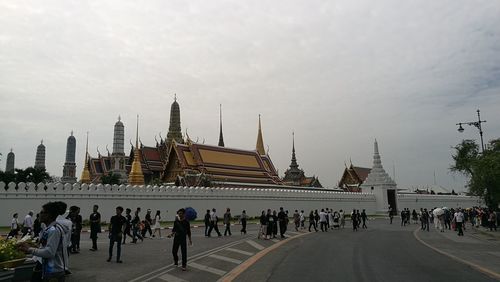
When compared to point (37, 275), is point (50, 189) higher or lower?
higher

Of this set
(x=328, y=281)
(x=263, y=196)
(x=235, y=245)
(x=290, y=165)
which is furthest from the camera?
(x=290, y=165)

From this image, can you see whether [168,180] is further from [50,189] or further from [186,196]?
→ [50,189]

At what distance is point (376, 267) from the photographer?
1125 centimetres

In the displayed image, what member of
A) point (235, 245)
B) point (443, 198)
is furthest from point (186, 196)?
point (443, 198)

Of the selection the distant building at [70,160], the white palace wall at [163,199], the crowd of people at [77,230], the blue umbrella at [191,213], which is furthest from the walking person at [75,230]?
the distant building at [70,160]

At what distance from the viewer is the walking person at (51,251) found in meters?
5.44

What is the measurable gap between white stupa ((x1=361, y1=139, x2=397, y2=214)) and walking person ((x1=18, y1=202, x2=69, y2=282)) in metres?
51.7

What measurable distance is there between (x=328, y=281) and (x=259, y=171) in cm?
4729

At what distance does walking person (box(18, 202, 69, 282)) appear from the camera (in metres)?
5.44

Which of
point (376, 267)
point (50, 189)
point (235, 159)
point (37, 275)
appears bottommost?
point (376, 267)

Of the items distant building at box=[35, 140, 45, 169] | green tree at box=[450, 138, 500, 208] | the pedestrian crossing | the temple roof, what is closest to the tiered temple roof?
the temple roof

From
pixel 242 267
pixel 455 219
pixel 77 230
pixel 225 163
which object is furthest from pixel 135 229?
pixel 225 163

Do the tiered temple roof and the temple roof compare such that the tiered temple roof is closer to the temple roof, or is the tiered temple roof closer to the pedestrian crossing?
the temple roof

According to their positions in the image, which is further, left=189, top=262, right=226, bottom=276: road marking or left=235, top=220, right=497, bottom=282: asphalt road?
left=189, top=262, right=226, bottom=276: road marking
